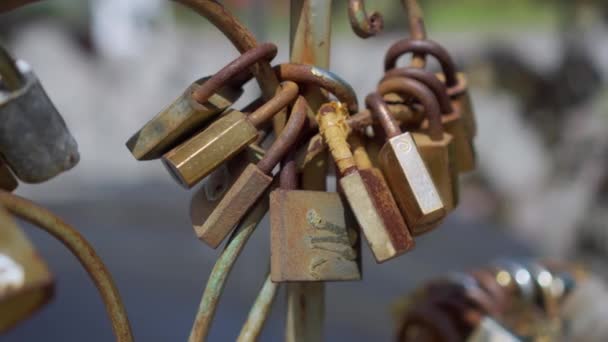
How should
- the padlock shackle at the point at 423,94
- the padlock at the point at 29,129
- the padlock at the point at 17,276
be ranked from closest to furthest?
the padlock at the point at 17,276
the padlock at the point at 29,129
the padlock shackle at the point at 423,94

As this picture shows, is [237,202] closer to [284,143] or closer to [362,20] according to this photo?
[284,143]

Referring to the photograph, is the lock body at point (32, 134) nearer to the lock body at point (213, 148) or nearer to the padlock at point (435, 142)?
the lock body at point (213, 148)

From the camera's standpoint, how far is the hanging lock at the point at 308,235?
447 mm

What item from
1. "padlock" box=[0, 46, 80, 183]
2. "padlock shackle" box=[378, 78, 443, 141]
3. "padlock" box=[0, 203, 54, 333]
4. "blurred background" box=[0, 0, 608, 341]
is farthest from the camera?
"blurred background" box=[0, 0, 608, 341]

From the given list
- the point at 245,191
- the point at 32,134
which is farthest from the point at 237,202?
the point at 32,134

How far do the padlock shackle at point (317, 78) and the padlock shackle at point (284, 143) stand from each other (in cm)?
2

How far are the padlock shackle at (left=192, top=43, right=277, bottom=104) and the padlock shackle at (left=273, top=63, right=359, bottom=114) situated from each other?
3 centimetres

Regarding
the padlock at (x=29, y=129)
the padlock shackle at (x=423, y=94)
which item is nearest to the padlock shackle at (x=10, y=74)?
the padlock at (x=29, y=129)

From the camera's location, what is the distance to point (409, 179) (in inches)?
17.8

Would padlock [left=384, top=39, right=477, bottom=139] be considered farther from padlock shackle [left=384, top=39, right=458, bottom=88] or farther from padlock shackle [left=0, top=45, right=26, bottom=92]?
padlock shackle [left=0, top=45, right=26, bottom=92]

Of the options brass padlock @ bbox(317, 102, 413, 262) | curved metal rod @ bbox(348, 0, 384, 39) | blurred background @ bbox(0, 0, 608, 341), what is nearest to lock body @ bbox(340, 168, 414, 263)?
brass padlock @ bbox(317, 102, 413, 262)

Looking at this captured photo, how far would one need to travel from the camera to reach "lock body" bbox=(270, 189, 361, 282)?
45 centimetres

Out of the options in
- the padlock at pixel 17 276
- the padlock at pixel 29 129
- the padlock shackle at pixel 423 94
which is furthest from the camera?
the padlock shackle at pixel 423 94

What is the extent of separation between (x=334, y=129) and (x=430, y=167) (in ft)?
0.26
